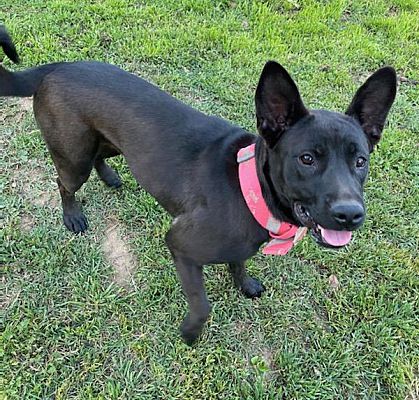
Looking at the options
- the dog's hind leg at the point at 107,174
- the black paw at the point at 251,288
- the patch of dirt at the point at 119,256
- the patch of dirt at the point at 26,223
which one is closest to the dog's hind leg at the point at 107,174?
the dog's hind leg at the point at 107,174

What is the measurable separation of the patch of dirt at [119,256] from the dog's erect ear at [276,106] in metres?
1.43

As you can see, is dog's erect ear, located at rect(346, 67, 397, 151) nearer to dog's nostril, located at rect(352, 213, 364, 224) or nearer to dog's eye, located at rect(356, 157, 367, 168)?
dog's eye, located at rect(356, 157, 367, 168)

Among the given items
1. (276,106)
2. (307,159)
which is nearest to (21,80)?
(276,106)

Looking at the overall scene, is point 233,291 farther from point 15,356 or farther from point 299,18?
point 299,18

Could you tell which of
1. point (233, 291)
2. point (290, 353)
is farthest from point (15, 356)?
point (290, 353)

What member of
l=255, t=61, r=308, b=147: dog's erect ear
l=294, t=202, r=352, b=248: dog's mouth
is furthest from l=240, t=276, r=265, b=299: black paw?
l=255, t=61, r=308, b=147: dog's erect ear

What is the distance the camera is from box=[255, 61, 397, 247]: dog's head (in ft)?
7.03

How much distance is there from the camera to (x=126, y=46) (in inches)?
186

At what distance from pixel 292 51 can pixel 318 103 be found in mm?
796

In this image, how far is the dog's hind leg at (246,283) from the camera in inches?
122

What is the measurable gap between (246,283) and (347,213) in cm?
122

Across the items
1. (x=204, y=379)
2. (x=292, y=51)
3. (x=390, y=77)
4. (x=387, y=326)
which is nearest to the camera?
(x=390, y=77)

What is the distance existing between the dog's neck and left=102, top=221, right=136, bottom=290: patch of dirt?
122 centimetres

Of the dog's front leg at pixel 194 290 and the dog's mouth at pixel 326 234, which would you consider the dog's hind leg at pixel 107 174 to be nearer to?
the dog's front leg at pixel 194 290
